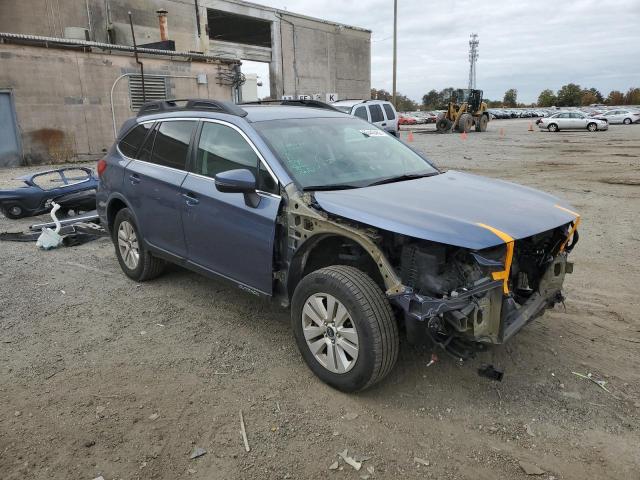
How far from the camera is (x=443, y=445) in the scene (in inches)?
111

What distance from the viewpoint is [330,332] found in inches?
129

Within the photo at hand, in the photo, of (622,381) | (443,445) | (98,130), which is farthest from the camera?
(98,130)

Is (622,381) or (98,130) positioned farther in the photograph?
(98,130)

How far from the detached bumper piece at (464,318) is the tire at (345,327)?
15 centimetres

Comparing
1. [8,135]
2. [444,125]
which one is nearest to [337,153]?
[8,135]

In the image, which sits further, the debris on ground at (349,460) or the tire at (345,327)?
the tire at (345,327)

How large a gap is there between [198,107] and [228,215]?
4.26 feet

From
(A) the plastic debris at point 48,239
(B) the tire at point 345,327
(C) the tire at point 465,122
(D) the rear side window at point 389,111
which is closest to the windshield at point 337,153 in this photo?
(B) the tire at point 345,327

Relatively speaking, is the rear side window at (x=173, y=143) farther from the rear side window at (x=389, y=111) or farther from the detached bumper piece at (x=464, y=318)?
the rear side window at (x=389, y=111)

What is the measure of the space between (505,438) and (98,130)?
18.9 metres

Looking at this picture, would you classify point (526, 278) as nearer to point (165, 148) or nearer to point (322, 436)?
point (322, 436)

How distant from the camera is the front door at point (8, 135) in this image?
16.2 m

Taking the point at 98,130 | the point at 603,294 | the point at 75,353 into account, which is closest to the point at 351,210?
the point at 75,353

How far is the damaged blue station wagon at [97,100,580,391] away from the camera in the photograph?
9.69 feet
